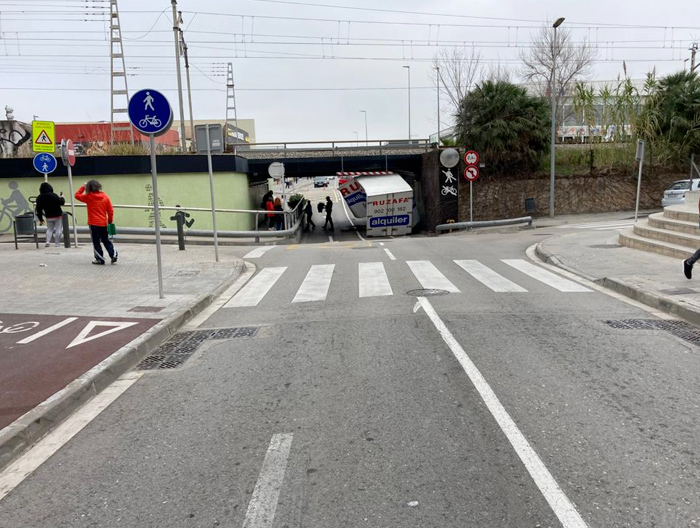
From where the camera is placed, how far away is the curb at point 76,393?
409 cm

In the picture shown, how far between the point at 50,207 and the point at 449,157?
1616 cm

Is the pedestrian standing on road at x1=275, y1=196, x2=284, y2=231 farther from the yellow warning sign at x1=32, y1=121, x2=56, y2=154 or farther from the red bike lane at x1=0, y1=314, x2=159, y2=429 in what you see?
the red bike lane at x1=0, y1=314, x2=159, y2=429

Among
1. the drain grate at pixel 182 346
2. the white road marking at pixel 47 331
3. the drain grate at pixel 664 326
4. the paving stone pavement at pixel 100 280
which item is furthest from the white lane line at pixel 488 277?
the white road marking at pixel 47 331

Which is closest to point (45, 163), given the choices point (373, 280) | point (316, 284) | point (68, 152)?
point (68, 152)

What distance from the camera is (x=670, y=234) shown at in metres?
12.8

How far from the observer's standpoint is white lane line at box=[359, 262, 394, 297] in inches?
373

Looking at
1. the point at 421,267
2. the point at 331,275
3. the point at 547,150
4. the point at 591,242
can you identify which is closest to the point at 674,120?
the point at 547,150

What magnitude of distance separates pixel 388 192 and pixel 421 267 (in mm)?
13869

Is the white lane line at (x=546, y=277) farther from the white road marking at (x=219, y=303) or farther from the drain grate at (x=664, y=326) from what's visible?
the white road marking at (x=219, y=303)

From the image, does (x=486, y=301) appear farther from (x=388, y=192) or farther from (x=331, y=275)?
(x=388, y=192)

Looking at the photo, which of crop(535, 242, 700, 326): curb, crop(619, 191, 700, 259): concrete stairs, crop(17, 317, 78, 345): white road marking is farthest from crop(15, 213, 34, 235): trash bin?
crop(619, 191, 700, 259): concrete stairs

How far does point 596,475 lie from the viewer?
3.48 meters

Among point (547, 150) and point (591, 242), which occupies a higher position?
point (547, 150)

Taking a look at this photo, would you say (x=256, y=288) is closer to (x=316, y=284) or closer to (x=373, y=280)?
(x=316, y=284)
